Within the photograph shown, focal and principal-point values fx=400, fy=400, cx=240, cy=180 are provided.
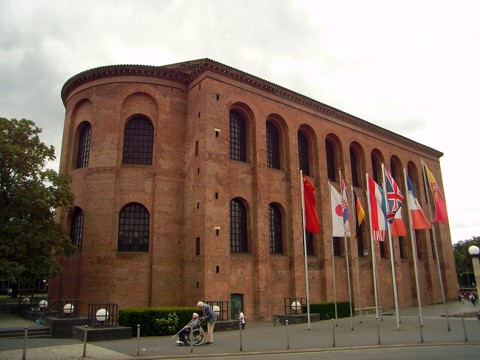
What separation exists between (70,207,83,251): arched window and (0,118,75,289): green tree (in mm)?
2968

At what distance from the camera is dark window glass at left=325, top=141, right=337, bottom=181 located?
34375 millimetres

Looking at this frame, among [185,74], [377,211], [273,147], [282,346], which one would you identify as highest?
[185,74]

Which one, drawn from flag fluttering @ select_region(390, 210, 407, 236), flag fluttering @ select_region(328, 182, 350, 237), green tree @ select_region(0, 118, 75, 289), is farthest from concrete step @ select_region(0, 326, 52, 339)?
flag fluttering @ select_region(390, 210, 407, 236)

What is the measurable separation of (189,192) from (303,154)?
1134 centimetres

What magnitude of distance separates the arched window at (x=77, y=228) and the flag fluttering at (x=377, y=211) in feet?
58.1

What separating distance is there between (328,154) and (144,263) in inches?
735

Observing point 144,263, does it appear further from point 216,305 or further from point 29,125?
point 29,125

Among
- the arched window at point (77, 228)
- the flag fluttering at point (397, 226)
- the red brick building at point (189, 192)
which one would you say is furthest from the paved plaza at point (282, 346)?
the arched window at point (77, 228)

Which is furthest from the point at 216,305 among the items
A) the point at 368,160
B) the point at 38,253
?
the point at 368,160

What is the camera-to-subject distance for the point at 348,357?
452 inches

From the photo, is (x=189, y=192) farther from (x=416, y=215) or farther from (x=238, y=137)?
(x=416, y=215)

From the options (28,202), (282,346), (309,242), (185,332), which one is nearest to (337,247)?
(309,242)

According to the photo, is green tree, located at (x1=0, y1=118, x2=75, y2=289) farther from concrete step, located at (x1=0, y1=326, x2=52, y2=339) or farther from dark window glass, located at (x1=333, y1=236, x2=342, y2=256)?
dark window glass, located at (x1=333, y1=236, x2=342, y2=256)

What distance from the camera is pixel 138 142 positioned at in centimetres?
2680
